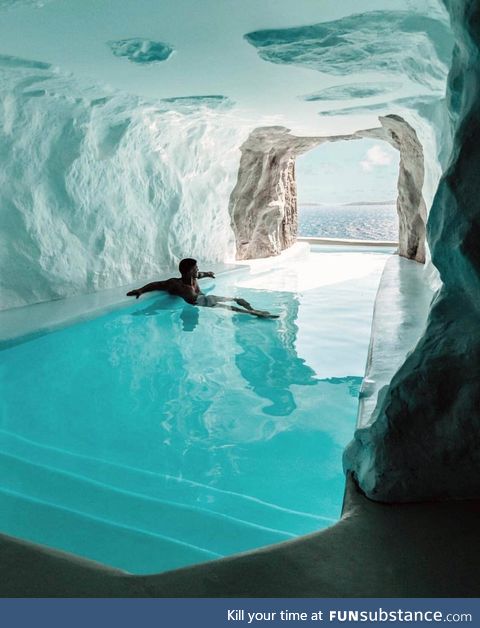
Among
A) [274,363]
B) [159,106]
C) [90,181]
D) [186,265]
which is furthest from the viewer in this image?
[186,265]

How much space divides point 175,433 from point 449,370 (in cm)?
180

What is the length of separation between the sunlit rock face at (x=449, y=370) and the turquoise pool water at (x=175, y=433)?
59cm

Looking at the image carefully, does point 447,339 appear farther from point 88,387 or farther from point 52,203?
point 52,203

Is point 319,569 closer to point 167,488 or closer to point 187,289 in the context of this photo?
point 167,488

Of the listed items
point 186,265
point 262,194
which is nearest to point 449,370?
point 186,265

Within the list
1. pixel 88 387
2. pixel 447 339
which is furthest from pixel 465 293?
pixel 88 387

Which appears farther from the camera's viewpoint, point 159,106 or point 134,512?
point 159,106

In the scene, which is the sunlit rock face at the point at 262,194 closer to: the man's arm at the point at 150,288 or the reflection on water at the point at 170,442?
the man's arm at the point at 150,288

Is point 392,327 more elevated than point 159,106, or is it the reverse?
point 159,106

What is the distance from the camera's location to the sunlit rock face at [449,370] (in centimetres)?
162

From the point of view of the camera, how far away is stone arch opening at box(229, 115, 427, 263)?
9.48 meters

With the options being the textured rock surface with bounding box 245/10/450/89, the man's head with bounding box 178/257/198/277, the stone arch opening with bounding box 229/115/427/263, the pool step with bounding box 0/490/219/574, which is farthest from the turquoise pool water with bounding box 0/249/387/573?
the stone arch opening with bounding box 229/115/427/263

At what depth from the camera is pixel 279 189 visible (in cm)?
1212
